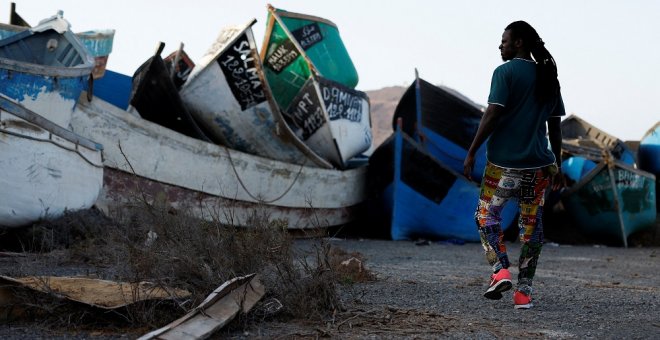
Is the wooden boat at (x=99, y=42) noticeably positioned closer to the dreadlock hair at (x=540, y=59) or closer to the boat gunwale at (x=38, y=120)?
the boat gunwale at (x=38, y=120)

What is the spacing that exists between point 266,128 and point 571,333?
6.69 meters

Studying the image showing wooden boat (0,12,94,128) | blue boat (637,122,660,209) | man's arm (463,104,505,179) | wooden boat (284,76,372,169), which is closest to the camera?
man's arm (463,104,505,179)

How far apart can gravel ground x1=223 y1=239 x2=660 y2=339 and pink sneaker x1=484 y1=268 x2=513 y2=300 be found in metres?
0.07

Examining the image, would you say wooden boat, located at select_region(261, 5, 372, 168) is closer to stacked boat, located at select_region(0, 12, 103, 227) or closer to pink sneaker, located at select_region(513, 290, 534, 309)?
stacked boat, located at select_region(0, 12, 103, 227)

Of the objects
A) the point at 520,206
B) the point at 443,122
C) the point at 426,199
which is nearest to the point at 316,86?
the point at 426,199

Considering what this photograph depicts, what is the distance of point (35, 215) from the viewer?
21.8 feet

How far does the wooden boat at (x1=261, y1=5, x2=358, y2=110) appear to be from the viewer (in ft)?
36.9

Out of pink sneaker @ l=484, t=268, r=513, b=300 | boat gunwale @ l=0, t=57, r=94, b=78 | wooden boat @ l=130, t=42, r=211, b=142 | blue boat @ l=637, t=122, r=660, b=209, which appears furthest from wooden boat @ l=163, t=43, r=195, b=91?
blue boat @ l=637, t=122, r=660, b=209

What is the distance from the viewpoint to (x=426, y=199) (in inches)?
438

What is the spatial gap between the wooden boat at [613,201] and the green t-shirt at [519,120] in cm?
817

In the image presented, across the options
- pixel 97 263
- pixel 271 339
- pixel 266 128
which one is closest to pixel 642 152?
pixel 266 128

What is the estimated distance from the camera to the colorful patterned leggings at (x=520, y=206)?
428 centimetres

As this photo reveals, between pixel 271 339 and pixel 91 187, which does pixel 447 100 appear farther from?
pixel 271 339

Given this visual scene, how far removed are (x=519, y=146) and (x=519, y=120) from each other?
0.15m
